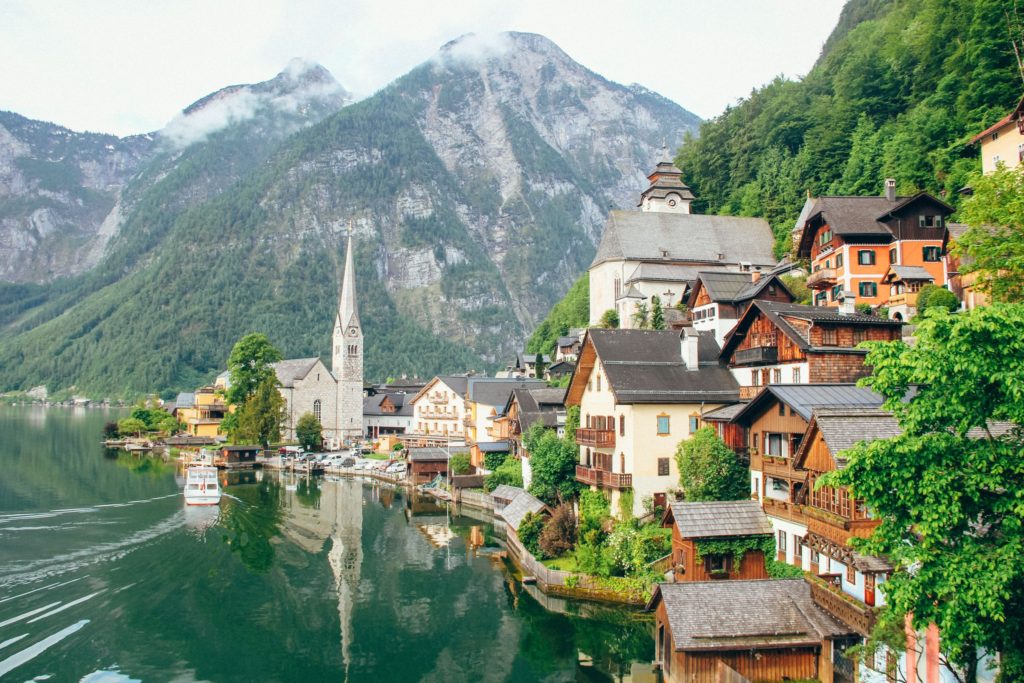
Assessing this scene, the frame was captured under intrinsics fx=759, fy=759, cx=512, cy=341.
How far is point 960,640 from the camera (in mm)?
13758

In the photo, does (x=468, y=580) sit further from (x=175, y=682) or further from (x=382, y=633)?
(x=175, y=682)

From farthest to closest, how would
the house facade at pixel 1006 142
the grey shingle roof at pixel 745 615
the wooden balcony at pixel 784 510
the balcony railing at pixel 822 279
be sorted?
the balcony railing at pixel 822 279, the house facade at pixel 1006 142, the wooden balcony at pixel 784 510, the grey shingle roof at pixel 745 615

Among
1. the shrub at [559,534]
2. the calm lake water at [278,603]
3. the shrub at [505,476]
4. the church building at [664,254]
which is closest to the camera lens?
the calm lake water at [278,603]

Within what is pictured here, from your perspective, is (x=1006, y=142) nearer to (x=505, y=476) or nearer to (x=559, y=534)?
(x=559, y=534)

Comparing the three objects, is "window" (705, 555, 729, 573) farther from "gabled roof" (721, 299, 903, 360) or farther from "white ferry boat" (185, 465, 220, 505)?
"white ferry boat" (185, 465, 220, 505)

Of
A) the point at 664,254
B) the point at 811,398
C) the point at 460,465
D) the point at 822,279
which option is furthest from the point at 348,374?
the point at 811,398

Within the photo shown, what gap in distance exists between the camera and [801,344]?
3272 cm

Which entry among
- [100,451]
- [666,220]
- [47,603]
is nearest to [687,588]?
[47,603]

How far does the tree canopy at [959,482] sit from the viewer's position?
44.6ft

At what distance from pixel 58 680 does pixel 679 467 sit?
2566 centimetres

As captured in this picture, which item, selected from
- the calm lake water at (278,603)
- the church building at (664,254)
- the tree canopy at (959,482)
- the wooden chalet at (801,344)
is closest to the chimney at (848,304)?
the wooden chalet at (801,344)

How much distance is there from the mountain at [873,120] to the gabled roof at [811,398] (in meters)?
24.6

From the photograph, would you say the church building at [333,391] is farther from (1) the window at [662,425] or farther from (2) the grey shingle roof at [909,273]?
(2) the grey shingle roof at [909,273]

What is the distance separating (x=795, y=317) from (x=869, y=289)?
16.6 metres
